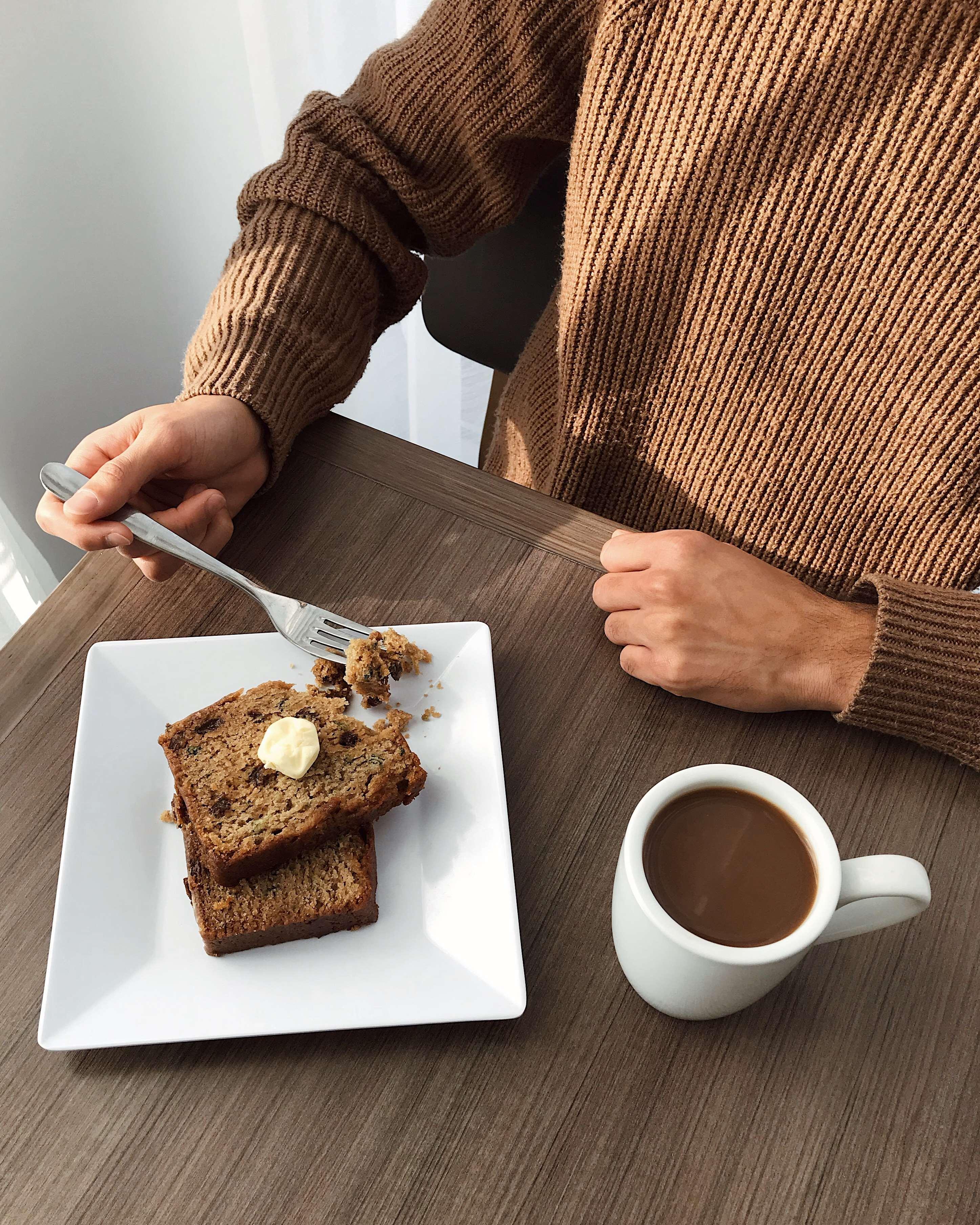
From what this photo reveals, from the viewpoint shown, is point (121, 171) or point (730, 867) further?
point (121, 171)

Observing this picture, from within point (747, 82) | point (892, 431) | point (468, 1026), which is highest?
point (747, 82)

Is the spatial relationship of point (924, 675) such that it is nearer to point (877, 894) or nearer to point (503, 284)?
point (877, 894)

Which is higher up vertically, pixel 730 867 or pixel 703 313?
pixel 703 313

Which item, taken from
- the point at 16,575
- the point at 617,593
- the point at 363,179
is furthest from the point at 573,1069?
the point at 16,575

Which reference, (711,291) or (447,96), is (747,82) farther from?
(447,96)

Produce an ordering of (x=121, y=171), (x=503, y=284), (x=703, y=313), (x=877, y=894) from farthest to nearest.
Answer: (x=121, y=171)
(x=503, y=284)
(x=703, y=313)
(x=877, y=894)

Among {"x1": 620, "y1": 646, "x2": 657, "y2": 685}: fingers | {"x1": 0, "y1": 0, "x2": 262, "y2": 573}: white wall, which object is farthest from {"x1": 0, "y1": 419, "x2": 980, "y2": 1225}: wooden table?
{"x1": 0, "y1": 0, "x2": 262, "y2": 573}: white wall

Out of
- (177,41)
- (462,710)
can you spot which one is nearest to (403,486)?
(462,710)
